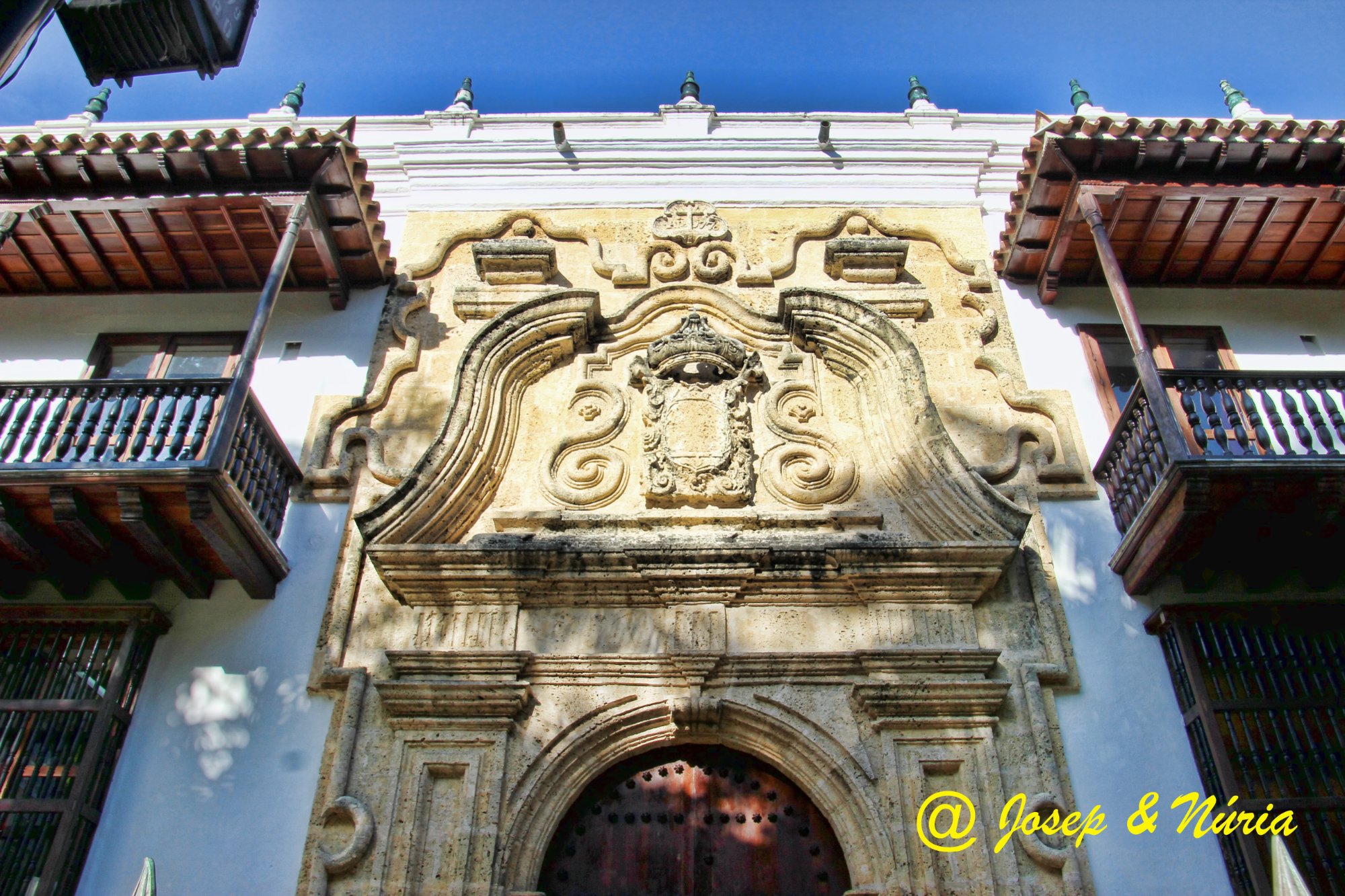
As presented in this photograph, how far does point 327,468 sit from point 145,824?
2395 millimetres

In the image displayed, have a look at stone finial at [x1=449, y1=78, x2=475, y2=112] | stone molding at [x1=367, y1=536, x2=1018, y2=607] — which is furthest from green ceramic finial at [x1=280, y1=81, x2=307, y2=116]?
stone molding at [x1=367, y1=536, x2=1018, y2=607]

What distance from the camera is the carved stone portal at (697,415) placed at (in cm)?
656

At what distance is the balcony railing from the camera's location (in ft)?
19.3

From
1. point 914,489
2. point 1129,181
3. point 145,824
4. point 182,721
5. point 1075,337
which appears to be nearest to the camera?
point 145,824

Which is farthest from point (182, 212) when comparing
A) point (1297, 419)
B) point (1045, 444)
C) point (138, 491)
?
point (1297, 419)

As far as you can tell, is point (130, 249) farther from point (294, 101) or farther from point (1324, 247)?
point (1324, 247)

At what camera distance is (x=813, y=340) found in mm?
7520

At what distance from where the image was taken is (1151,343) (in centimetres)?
759

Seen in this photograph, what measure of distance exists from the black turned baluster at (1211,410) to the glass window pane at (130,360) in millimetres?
7317

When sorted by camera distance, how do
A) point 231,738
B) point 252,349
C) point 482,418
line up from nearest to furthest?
point 231,738
point 252,349
point 482,418

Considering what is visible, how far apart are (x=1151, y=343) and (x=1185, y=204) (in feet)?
3.38

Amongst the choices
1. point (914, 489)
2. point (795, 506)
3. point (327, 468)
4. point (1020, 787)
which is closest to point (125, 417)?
point (327, 468)

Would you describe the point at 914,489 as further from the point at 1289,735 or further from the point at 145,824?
the point at 145,824

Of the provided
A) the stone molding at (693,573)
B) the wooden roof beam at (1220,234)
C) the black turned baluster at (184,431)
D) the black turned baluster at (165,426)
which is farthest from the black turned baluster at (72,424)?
the wooden roof beam at (1220,234)
